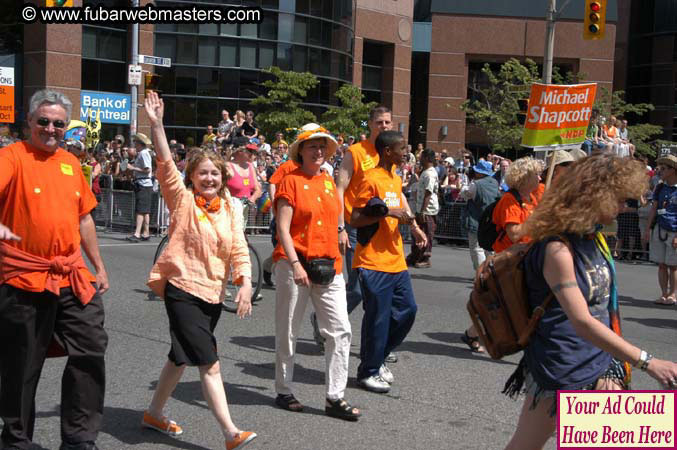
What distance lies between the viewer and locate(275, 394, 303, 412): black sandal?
5613 mm

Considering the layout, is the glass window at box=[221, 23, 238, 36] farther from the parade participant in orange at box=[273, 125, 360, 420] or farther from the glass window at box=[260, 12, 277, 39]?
the parade participant in orange at box=[273, 125, 360, 420]

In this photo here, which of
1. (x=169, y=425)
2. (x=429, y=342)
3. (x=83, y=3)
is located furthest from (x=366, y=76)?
(x=169, y=425)

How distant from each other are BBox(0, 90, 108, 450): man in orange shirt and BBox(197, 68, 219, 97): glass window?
33.0 metres

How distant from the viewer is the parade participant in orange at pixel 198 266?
465 centimetres

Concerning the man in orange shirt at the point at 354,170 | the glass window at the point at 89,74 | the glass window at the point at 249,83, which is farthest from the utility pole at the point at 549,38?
the glass window at the point at 89,74

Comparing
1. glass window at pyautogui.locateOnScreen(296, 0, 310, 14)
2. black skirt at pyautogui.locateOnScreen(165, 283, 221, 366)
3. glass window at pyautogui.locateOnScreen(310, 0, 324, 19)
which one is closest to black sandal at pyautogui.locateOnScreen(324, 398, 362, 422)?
black skirt at pyautogui.locateOnScreen(165, 283, 221, 366)

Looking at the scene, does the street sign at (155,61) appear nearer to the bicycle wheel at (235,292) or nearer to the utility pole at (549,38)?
the utility pole at (549,38)

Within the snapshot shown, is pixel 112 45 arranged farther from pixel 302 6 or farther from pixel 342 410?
pixel 342 410

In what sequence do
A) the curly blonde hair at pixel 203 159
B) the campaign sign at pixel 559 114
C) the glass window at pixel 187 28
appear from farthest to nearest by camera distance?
the glass window at pixel 187 28, the campaign sign at pixel 559 114, the curly blonde hair at pixel 203 159

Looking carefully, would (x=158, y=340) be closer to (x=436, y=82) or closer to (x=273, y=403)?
(x=273, y=403)

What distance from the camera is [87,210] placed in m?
4.54

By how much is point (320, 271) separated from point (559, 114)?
6.83 metres

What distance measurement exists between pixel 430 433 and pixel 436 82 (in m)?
42.8

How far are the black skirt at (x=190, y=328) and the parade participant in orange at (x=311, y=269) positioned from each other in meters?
0.90
